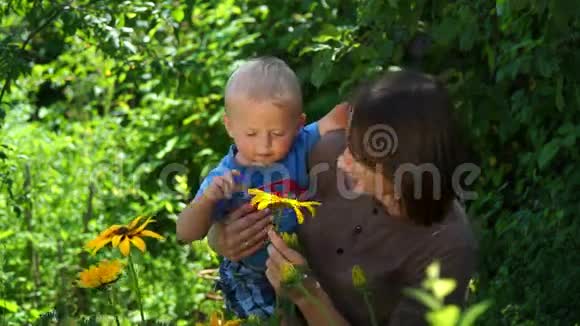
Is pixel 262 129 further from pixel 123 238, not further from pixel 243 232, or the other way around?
pixel 123 238

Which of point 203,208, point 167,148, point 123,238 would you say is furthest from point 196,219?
point 167,148

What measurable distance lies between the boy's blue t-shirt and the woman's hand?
36mm

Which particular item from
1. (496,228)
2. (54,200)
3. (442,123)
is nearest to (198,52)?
(54,200)

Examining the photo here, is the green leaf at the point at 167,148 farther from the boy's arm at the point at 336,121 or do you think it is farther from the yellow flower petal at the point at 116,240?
the yellow flower petal at the point at 116,240

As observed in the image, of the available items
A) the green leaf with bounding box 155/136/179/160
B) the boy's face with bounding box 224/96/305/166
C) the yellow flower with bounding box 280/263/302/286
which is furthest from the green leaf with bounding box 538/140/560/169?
the green leaf with bounding box 155/136/179/160

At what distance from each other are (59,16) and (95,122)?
1.66 m

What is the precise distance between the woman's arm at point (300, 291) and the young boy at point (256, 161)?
0.21 metres

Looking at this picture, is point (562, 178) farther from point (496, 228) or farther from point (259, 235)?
point (259, 235)

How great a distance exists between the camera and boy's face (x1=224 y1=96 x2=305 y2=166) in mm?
2707

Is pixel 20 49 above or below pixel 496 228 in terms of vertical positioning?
above

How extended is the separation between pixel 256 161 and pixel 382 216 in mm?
317

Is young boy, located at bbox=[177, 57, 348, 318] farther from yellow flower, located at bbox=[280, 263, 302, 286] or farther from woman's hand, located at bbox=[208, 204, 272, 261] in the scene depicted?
yellow flower, located at bbox=[280, 263, 302, 286]

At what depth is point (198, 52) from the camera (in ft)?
17.4

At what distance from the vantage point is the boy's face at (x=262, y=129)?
2707 mm
